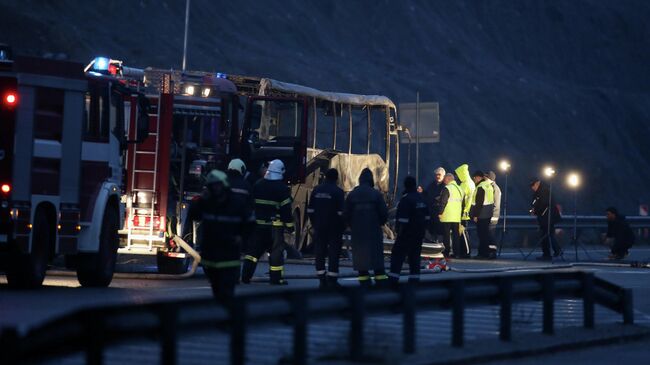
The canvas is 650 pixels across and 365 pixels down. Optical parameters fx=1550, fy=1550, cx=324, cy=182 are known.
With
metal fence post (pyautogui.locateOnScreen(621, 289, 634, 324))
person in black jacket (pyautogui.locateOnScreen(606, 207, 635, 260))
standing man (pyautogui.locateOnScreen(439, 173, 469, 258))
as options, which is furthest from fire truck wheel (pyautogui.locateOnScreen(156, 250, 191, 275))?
person in black jacket (pyautogui.locateOnScreen(606, 207, 635, 260))

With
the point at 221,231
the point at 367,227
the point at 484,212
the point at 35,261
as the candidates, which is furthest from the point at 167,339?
the point at 484,212

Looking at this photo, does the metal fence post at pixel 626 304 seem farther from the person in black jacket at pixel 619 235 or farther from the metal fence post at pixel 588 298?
the person in black jacket at pixel 619 235

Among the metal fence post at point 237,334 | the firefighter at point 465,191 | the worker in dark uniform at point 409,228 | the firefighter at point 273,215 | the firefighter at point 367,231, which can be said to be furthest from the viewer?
the firefighter at point 465,191

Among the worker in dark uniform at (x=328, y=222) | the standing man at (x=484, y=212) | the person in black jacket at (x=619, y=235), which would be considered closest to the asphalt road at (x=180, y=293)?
the worker in dark uniform at (x=328, y=222)

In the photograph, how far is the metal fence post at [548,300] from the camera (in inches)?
578

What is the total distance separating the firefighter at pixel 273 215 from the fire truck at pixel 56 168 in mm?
2063

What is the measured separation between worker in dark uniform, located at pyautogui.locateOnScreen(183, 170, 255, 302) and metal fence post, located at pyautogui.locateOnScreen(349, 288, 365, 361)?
2.85m

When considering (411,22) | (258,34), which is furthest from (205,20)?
(411,22)

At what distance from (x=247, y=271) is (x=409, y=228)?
2.98 meters

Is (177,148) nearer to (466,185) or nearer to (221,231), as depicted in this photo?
(221,231)

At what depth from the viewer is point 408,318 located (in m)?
12.5

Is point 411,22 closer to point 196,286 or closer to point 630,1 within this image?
point 630,1

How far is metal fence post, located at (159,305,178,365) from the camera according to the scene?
29.7 ft

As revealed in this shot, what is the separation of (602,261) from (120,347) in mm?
26370
